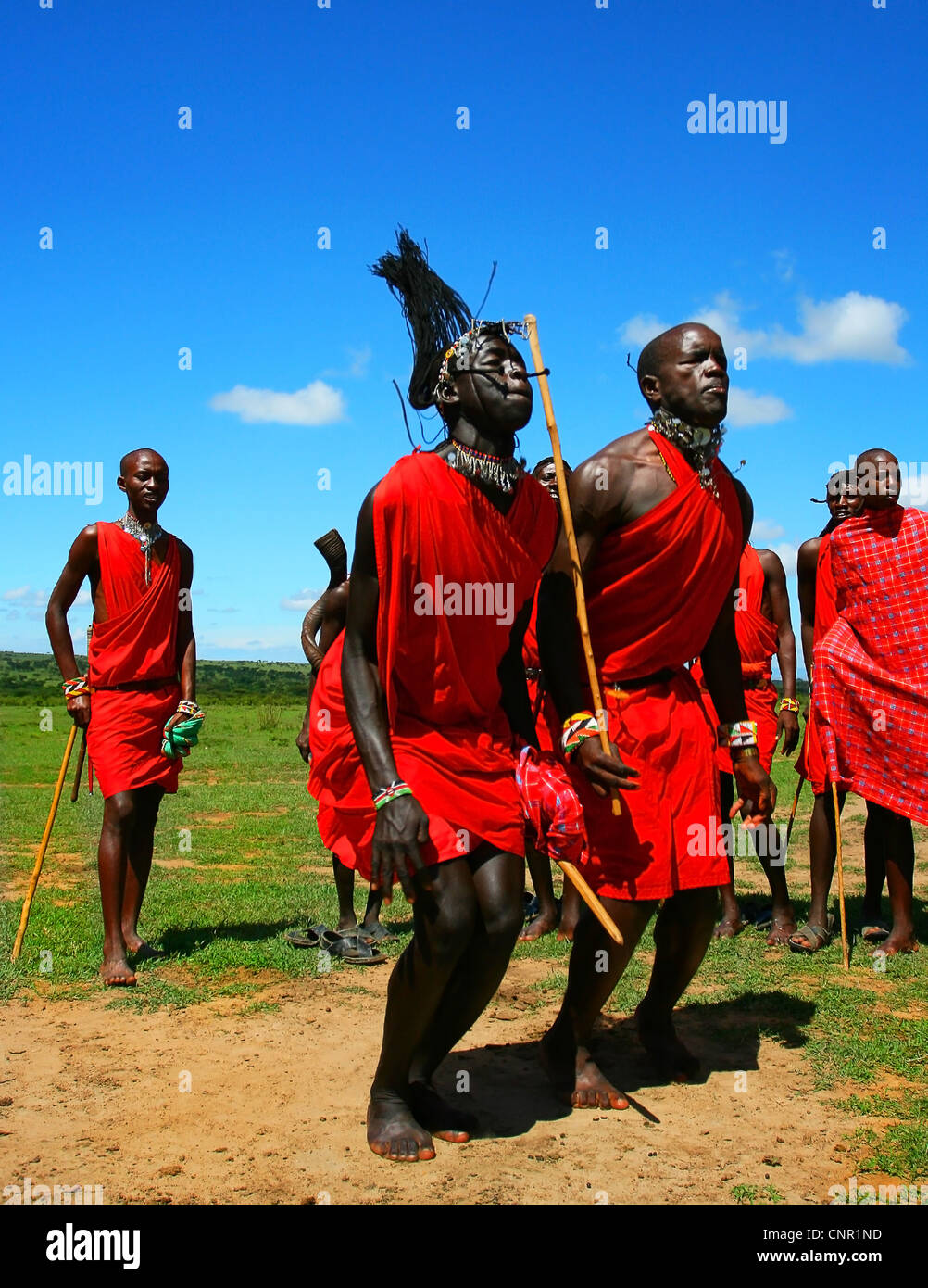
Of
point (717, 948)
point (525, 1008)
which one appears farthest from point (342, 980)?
point (717, 948)

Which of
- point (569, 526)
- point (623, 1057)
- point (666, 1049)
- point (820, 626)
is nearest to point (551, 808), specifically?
point (569, 526)

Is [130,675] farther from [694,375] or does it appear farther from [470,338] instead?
[694,375]

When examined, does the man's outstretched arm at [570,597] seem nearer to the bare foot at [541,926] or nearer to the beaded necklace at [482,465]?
the beaded necklace at [482,465]

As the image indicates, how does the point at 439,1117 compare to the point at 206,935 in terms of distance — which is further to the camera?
the point at 206,935

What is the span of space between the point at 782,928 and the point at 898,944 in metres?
0.63

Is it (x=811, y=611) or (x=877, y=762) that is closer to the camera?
(x=877, y=762)

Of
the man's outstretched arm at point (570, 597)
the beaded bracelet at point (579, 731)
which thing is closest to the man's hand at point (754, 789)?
the man's outstretched arm at point (570, 597)

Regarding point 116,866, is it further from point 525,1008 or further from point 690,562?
point 690,562

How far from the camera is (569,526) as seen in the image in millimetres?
3766

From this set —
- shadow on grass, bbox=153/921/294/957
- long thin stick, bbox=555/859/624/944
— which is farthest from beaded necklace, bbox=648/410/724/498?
shadow on grass, bbox=153/921/294/957

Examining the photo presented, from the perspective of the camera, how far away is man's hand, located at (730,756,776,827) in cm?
424

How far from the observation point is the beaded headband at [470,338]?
149 inches

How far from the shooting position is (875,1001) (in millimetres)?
5328

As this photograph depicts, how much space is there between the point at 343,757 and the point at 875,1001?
8.85 ft
